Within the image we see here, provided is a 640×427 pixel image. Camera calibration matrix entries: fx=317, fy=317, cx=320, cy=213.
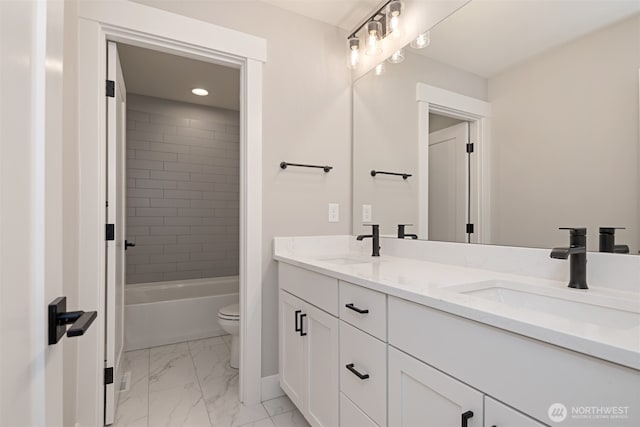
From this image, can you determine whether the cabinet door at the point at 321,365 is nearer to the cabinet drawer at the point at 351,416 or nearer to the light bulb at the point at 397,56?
the cabinet drawer at the point at 351,416

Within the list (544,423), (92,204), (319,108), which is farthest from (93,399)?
(319,108)

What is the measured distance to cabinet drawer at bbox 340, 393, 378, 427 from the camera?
3.69 ft

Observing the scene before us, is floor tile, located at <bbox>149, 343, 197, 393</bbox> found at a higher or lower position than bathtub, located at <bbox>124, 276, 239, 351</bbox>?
lower

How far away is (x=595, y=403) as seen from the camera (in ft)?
1.86

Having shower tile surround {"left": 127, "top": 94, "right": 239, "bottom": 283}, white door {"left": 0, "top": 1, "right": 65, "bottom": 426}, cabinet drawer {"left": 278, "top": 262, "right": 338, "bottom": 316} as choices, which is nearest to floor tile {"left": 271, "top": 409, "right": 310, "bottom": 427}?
cabinet drawer {"left": 278, "top": 262, "right": 338, "bottom": 316}

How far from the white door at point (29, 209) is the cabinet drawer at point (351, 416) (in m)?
0.90

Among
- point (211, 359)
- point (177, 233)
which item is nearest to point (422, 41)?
point (211, 359)

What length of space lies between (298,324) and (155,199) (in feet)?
8.53

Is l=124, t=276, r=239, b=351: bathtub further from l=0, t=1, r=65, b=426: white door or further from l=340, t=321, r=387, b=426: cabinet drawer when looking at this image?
l=0, t=1, r=65, b=426: white door

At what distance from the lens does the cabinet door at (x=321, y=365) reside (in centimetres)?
132

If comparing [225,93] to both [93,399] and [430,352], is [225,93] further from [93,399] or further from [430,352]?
[430,352]

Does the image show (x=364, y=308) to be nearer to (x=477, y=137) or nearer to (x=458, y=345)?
(x=458, y=345)

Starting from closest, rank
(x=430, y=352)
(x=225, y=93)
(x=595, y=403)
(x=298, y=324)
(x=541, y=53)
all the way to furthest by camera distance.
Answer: (x=595, y=403) → (x=430, y=352) → (x=541, y=53) → (x=298, y=324) → (x=225, y=93)

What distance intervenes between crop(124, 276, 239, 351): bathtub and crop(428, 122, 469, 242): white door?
87.1 inches
